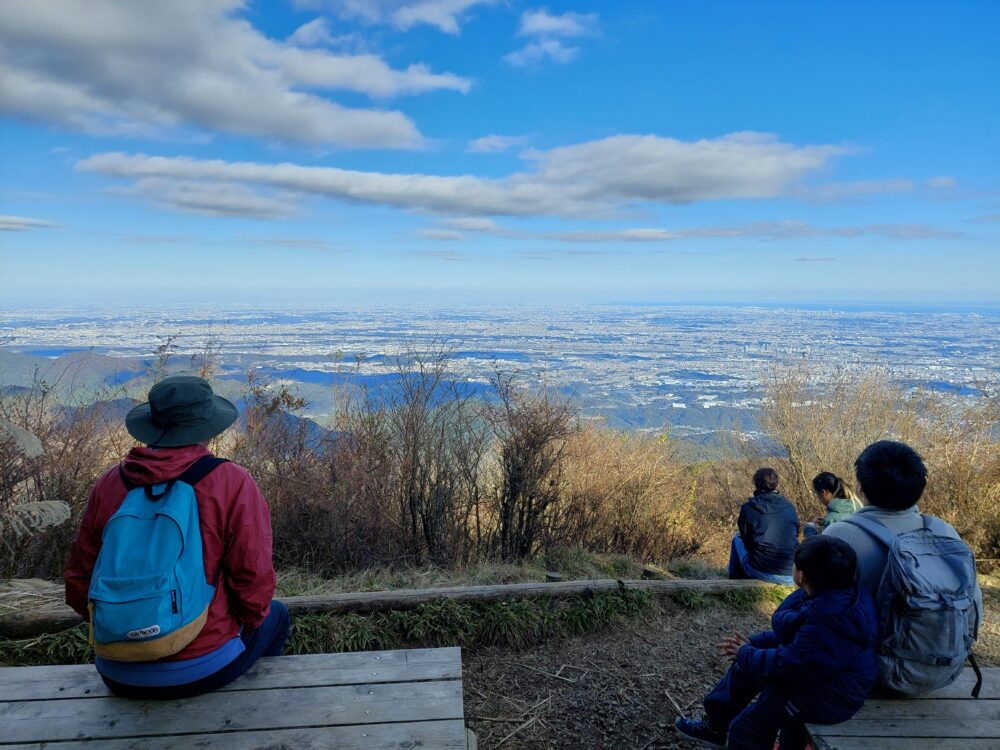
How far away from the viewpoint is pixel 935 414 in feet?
36.1

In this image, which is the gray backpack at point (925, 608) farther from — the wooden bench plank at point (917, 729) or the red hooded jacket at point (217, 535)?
the red hooded jacket at point (217, 535)

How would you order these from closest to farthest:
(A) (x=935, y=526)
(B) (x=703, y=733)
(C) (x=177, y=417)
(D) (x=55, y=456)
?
1. (C) (x=177, y=417)
2. (A) (x=935, y=526)
3. (B) (x=703, y=733)
4. (D) (x=55, y=456)

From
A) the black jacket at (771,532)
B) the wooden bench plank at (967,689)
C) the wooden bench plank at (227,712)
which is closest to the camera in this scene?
the wooden bench plank at (227,712)

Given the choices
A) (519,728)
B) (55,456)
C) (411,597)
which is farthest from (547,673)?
(55,456)

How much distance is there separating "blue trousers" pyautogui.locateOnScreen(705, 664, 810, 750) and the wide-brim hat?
2.59 m

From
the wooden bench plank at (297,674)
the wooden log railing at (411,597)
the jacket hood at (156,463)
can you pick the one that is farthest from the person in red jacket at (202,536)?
the wooden log railing at (411,597)

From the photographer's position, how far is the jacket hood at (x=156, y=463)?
2121mm

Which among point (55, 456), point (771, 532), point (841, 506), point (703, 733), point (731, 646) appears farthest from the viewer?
point (55, 456)

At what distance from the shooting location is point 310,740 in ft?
6.84

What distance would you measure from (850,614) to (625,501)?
28.7 feet

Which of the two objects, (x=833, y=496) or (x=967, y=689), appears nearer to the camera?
(x=967, y=689)

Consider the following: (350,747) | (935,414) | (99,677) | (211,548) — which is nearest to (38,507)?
(99,677)

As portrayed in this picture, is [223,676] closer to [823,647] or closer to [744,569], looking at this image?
[823,647]

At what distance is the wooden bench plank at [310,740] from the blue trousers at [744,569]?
4.29 m
